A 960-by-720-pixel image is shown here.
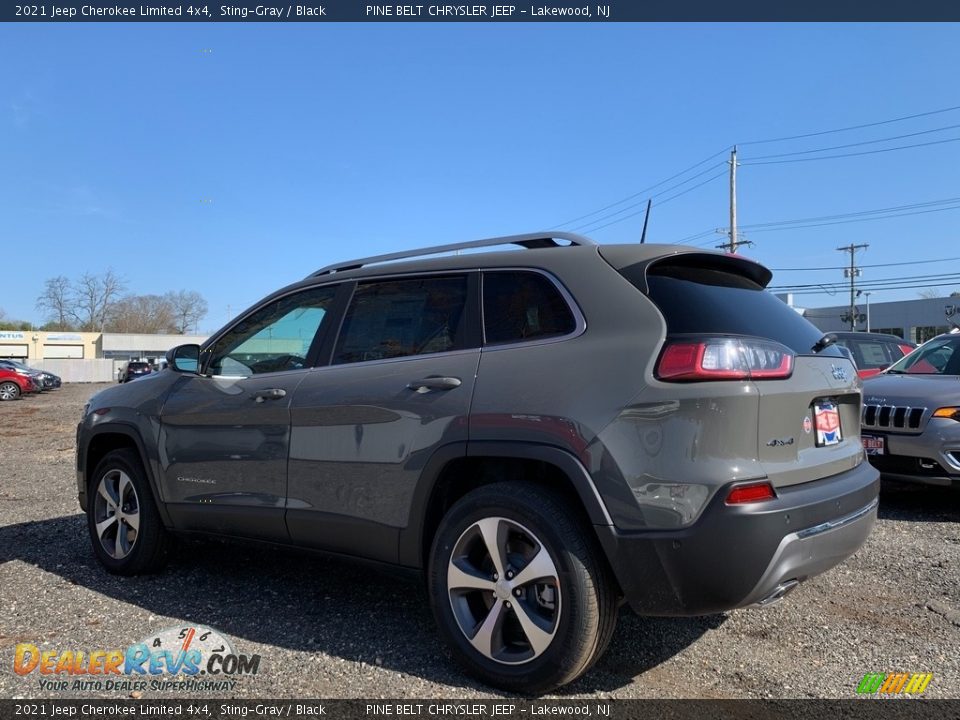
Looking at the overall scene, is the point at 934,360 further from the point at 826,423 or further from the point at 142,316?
the point at 142,316

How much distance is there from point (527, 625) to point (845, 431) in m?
1.71

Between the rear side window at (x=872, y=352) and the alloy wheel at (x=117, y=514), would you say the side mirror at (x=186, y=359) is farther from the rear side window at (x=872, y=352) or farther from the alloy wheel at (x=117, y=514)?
the rear side window at (x=872, y=352)

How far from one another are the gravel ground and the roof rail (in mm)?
1914

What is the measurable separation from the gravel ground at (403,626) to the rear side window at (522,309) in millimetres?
1492

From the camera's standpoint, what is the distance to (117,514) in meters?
4.70

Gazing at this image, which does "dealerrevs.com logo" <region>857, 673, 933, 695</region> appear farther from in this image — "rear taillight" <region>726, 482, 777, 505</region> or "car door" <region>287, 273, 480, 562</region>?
"car door" <region>287, 273, 480, 562</region>

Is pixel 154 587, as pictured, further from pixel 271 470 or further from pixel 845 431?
pixel 845 431

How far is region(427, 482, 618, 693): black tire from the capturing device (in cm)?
277

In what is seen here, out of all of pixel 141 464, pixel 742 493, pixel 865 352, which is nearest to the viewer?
pixel 742 493

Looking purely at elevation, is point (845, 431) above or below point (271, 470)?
above

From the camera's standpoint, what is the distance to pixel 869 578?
4.44 meters

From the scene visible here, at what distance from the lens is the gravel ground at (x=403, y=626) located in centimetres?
308

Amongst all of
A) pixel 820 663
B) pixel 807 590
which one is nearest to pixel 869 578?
pixel 807 590

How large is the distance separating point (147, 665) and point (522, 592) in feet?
5.91
